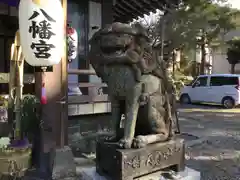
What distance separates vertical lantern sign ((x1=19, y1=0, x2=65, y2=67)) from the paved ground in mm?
3236

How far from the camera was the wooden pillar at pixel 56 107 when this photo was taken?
4312 millimetres

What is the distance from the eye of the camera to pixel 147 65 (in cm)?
303

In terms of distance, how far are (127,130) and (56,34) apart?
1.84 meters

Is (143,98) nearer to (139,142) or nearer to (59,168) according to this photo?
(139,142)

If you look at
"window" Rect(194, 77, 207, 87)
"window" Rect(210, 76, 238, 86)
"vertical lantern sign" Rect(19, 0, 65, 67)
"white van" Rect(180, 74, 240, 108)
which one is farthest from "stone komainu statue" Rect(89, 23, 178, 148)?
"window" Rect(194, 77, 207, 87)

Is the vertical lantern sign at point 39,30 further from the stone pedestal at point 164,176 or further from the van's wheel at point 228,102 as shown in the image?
the van's wheel at point 228,102

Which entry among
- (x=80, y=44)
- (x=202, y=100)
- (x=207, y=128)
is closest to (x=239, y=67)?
(x=202, y=100)

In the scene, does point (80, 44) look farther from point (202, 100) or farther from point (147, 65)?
point (202, 100)

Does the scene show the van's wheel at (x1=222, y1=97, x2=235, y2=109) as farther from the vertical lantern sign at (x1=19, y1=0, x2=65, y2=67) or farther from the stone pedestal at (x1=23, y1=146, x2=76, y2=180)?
the vertical lantern sign at (x1=19, y1=0, x2=65, y2=67)

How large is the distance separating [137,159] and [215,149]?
3.96 meters

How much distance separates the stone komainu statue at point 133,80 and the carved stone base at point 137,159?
0.10 m

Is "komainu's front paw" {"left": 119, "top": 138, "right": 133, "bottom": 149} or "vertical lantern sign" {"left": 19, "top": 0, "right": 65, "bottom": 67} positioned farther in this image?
"vertical lantern sign" {"left": 19, "top": 0, "right": 65, "bottom": 67}

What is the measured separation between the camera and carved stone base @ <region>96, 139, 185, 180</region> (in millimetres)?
2844

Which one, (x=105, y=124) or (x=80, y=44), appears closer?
(x=105, y=124)
